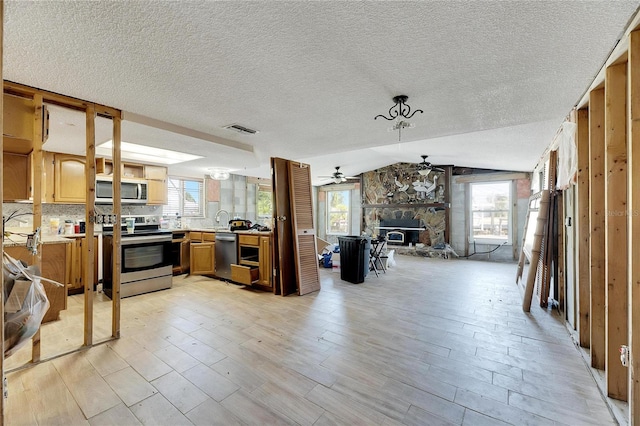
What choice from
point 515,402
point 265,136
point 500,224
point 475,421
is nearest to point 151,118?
point 265,136

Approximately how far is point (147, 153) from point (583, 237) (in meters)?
5.49

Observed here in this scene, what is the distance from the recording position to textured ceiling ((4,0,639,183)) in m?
1.38

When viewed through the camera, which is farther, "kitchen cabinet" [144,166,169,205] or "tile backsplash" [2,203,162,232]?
"kitchen cabinet" [144,166,169,205]

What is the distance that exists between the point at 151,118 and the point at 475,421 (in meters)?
3.70

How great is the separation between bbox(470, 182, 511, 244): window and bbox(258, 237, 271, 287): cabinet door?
5852mm

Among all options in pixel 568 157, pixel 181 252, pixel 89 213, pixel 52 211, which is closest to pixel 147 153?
pixel 52 211

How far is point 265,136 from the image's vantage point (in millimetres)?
3611

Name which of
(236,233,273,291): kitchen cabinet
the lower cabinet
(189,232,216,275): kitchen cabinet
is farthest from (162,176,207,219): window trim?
the lower cabinet

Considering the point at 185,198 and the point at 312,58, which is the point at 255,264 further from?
the point at 312,58

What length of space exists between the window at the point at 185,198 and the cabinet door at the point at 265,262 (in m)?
2.86

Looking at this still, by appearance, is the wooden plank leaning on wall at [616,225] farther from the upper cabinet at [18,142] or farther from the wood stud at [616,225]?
the upper cabinet at [18,142]

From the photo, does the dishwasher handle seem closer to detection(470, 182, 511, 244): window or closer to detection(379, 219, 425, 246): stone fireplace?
detection(379, 219, 425, 246): stone fireplace

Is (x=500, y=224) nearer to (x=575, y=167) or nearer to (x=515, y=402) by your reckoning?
(x=575, y=167)

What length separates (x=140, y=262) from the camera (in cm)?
404
